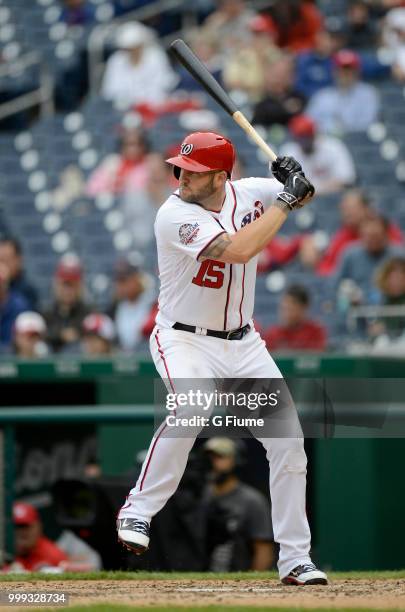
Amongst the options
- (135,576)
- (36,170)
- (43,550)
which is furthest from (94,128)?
(135,576)

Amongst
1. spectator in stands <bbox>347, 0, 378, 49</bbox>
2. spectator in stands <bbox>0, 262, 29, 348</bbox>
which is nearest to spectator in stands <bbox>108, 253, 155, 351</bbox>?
spectator in stands <bbox>0, 262, 29, 348</bbox>

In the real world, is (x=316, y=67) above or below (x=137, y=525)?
A: above

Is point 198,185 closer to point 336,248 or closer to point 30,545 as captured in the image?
point 30,545

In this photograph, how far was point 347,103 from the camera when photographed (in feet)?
38.0

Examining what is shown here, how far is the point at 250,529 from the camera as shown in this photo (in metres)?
6.86

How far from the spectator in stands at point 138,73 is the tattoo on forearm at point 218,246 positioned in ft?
24.9

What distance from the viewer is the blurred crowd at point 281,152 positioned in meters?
9.30

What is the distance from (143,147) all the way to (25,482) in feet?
14.0

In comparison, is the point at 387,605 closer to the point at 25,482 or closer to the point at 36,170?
the point at 25,482

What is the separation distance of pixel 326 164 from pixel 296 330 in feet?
8.22

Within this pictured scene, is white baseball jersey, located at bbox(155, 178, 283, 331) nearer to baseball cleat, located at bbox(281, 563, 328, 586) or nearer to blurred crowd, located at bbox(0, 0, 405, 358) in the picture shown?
baseball cleat, located at bbox(281, 563, 328, 586)

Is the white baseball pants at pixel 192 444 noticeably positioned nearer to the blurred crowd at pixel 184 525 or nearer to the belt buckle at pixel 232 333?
the belt buckle at pixel 232 333

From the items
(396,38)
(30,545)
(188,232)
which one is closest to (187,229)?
(188,232)

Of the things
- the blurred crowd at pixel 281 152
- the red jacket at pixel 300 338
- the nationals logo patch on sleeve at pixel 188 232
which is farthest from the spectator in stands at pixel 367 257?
the nationals logo patch on sleeve at pixel 188 232
